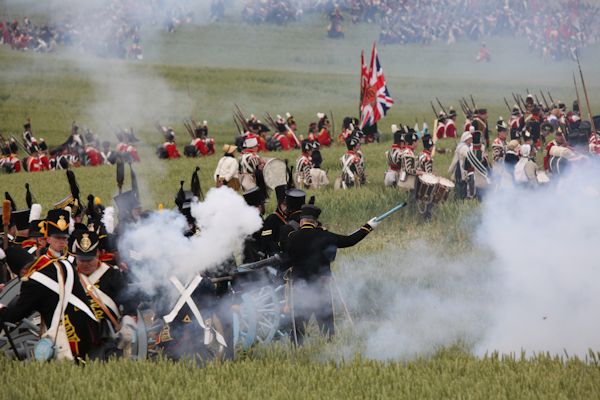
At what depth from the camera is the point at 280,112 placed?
54438mm

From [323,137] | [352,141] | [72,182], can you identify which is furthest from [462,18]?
[72,182]

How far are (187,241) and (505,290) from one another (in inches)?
191

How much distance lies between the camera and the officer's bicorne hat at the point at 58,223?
36.3ft

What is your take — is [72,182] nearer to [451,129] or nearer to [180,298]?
[180,298]

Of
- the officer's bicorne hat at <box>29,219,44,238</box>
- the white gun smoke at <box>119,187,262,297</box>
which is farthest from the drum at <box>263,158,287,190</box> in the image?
the white gun smoke at <box>119,187,262,297</box>

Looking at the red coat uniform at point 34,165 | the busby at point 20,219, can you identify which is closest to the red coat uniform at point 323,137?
the red coat uniform at point 34,165

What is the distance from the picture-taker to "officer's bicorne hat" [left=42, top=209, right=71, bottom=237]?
36.3 feet

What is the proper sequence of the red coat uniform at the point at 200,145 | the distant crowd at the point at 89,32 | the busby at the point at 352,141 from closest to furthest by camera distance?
the busby at the point at 352,141 < the red coat uniform at the point at 200,145 < the distant crowd at the point at 89,32

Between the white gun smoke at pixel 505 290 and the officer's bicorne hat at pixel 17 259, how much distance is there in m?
3.92

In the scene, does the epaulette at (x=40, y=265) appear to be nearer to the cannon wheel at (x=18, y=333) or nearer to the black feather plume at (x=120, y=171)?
the cannon wheel at (x=18, y=333)

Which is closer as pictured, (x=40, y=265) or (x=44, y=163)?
(x=40, y=265)

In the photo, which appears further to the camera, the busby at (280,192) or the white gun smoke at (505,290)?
the busby at (280,192)

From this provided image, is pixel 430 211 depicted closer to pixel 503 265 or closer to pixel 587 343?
pixel 503 265

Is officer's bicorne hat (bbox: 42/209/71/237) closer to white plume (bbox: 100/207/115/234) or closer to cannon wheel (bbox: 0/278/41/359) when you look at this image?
cannon wheel (bbox: 0/278/41/359)
